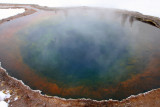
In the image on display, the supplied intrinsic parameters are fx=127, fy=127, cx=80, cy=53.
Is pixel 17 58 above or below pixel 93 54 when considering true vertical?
below

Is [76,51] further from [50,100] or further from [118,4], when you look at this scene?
[118,4]

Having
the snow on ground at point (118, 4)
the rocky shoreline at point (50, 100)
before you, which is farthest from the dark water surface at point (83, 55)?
the snow on ground at point (118, 4)

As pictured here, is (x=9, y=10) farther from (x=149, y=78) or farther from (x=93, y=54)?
(x=149, y=78)

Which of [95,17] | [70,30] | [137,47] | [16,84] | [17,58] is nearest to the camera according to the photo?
[16,84]

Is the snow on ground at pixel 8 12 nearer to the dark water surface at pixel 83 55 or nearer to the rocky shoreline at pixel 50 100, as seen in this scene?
the dark water surface at pixel 83 55

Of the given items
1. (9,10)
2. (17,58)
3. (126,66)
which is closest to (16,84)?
(17,58)

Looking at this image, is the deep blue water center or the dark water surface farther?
the deep blue water center

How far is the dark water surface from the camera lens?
7527mm

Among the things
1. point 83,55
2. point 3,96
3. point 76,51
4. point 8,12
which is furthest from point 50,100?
point 8,12

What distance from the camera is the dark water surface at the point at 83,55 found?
7.53 meters

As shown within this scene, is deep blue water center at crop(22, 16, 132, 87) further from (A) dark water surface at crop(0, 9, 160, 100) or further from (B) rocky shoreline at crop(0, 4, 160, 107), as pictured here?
(B) rocky shoreline at crop(0, 4, 160, 107)

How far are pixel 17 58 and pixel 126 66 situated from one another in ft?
26.5

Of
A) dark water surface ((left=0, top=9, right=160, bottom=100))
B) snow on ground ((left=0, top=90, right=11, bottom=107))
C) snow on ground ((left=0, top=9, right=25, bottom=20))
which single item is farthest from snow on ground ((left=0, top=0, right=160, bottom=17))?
snow on ground ((left=0, top=90, right=11, bottom=107))

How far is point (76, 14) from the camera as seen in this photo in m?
17.3
